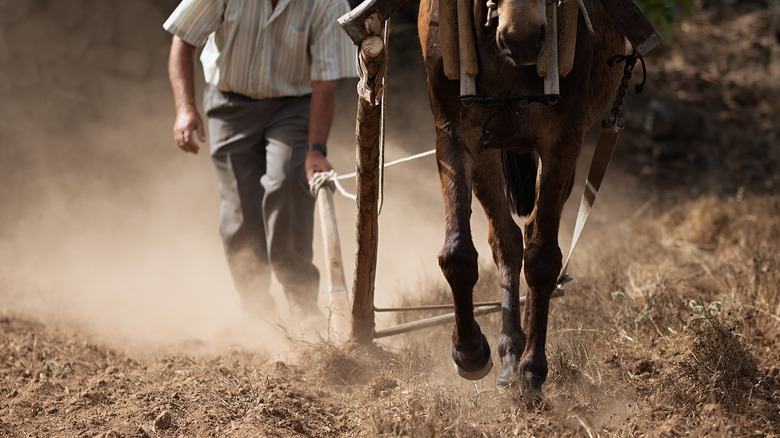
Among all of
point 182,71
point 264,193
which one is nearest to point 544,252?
point 264,193

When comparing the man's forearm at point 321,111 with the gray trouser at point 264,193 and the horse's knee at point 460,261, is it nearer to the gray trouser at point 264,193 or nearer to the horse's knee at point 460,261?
the gray trouser at point 264,193

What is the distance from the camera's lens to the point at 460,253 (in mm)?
2686

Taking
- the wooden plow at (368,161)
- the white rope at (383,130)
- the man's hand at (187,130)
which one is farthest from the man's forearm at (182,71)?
the white rope at (383,130)

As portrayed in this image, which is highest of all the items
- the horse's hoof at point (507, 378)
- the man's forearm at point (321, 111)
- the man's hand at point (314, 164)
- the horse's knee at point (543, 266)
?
the horse's knee at point (543, 266)

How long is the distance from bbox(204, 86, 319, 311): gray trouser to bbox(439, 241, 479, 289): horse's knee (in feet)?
5.91

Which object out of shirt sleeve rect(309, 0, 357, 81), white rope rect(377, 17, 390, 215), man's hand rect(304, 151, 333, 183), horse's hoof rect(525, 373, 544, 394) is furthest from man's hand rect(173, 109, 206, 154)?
horse's hoof rect(525, 373, 544, 394)

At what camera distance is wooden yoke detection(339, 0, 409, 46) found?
273 centimetres

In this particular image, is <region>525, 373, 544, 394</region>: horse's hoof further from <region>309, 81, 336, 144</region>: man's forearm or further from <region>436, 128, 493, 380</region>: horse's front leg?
<region>309, 81, 336, 144</region>: man's forearm

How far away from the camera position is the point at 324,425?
2.97 meters

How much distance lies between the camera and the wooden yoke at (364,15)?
273 cm

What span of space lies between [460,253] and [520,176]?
3.53 feet

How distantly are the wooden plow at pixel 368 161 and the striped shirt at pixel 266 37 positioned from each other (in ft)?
2.36

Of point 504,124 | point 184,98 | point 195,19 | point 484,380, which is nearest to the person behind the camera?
point 504,124

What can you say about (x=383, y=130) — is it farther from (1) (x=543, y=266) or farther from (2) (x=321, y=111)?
(2) (x=321, y=111)
